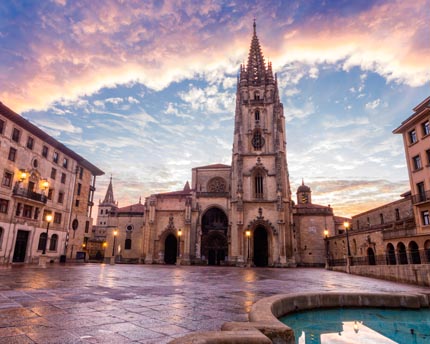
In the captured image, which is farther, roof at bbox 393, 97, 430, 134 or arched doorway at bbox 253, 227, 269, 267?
arched doorway at bbox 253, 227, 269, 267

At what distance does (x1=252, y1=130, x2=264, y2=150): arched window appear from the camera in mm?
45656

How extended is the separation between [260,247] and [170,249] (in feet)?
45.7

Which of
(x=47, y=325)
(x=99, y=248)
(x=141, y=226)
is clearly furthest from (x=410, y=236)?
(x=99, y=248)

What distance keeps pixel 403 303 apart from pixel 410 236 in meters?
20.8

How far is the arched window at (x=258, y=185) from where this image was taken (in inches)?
1688

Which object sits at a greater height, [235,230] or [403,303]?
[235,230]

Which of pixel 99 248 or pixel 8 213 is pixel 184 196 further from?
pixel 99 248

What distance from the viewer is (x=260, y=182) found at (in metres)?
43.5

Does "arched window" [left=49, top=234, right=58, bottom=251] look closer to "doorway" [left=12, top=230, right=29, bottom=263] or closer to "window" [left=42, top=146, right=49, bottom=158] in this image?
"doorway" [left=12, top=230, right=29, bottom=263]

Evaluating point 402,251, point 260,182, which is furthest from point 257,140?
point 402,251

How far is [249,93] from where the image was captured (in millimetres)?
49438

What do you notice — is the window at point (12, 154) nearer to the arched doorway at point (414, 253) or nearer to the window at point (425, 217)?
the arched doorway at point (414, 253)

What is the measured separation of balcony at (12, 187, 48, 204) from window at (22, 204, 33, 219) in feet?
3.52

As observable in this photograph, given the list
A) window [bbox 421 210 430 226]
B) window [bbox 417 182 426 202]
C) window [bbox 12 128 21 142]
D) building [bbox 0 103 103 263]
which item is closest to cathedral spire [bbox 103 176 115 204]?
building [bbox 0 103 103 263]
